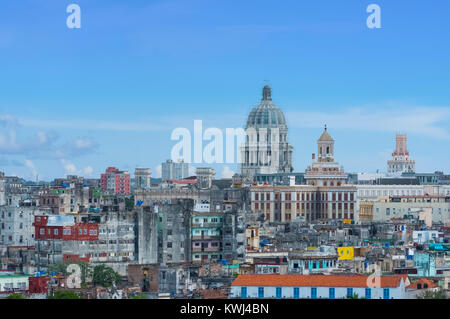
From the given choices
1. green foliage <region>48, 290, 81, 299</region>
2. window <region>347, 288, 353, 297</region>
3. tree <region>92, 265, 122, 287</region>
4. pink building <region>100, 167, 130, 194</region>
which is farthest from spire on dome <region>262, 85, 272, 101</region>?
window <region>347, 288, 353, 297</region>

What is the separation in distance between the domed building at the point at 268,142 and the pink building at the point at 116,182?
10323 mm

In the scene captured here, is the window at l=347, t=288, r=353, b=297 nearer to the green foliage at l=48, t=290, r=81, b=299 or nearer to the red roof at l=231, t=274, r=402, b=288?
the red roof at l=231, t=274, r=402, b=288

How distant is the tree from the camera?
3844cm

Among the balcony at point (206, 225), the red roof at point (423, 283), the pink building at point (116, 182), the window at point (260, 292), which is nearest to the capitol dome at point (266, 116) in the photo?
the pink building at point (116, 182)

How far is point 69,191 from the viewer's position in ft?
257

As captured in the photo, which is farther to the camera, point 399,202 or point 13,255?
point 399,202

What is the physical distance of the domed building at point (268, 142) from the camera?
379ft

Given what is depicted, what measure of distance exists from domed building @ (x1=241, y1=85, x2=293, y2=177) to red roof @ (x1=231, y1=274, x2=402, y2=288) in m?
79.9

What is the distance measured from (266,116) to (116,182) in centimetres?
2229
